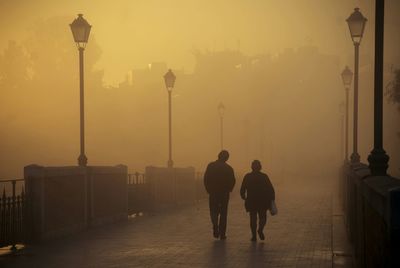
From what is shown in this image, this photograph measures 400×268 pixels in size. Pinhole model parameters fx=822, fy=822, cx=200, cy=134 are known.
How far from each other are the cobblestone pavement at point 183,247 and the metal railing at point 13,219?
16.3 inches

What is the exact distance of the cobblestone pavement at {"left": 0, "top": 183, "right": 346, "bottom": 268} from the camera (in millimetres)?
13328

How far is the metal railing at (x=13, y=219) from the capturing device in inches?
593

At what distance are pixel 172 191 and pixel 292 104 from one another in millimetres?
120085

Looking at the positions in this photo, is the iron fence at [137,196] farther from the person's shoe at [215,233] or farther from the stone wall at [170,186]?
the person's shoe at [215,233]

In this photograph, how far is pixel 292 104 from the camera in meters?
150

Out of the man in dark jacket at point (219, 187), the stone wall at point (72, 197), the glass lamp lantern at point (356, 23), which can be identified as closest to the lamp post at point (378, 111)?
the man in dark jacket at point (219, 187)

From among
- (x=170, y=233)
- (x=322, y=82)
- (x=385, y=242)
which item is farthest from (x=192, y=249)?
(x=322, y=82)

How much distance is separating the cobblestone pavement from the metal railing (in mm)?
414

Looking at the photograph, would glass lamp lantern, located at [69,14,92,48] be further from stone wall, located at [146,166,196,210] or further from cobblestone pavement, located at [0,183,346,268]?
stone wall, located at [146,166,196,210]

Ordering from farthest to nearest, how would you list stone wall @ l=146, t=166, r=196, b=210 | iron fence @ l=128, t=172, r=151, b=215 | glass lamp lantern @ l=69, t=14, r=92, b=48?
stone wall @ l=146, t=166, r=196, b=210, iron fence @ l=128, t=172, r=151, b=215, glass lamp lantern @ l=69, t=14, r=92, b=48

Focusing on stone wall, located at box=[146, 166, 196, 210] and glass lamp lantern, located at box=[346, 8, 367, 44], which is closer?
glass lamp lantern, located at box=[346, 8, 367, 44]

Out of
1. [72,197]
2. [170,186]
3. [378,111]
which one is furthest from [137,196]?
[378,111]

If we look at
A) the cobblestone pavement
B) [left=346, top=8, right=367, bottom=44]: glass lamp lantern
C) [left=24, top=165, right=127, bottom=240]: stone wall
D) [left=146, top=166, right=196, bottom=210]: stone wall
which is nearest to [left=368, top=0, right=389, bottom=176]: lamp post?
the cobblestone pavement

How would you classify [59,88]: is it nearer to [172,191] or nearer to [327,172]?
[327,172]
